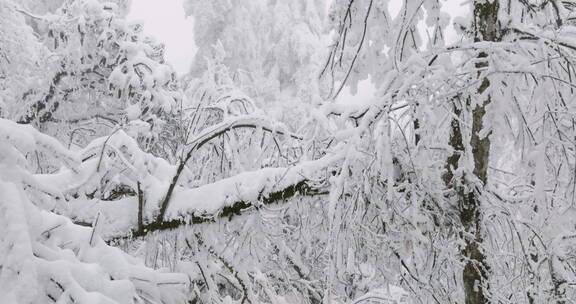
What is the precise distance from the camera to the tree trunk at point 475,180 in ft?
8.43

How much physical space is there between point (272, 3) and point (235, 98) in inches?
891

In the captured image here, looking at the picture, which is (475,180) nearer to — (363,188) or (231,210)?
(363,188)

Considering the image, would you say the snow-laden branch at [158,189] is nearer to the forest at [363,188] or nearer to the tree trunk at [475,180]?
the forest at [363,188]

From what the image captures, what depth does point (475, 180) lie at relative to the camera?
2.51 metres

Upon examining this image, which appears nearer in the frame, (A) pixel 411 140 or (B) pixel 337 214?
(B) pixel 337 214

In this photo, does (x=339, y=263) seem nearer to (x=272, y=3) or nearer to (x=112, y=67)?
(x=112, y=67)

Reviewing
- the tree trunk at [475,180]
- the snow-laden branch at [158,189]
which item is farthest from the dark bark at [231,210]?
the tree trunk at [475,180]

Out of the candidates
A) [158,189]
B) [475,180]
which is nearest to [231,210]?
[158,189]

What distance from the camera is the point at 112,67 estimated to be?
6.23 metres

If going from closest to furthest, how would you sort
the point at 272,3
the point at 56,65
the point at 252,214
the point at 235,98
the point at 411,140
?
the point at 411,140 → the point at 252,214 → the point at 235,98 → the point at 56,65 → the point at 272,3

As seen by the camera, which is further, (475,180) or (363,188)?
(475,180)

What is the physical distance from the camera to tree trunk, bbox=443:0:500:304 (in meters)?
2.57

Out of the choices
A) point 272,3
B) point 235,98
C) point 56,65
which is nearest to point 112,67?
point 56,65

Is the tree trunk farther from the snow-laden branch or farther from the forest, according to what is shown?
the snow-laden branch
